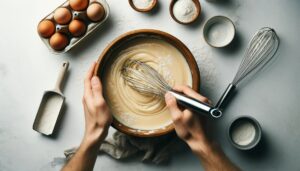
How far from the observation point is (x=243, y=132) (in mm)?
1209

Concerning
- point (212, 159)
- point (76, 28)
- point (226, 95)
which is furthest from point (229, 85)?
point (76, 28)

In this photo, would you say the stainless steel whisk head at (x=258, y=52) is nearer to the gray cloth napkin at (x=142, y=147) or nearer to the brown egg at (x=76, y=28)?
the gray cloth napkin at (x=142, y=147)

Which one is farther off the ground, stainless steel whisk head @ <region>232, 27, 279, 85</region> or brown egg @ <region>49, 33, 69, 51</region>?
brown egg @ <region>49, 33, 69, 51</region>

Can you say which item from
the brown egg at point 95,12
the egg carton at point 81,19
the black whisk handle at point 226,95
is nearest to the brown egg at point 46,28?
the egg carton at point 81,19

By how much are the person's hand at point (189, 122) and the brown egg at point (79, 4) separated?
429mm

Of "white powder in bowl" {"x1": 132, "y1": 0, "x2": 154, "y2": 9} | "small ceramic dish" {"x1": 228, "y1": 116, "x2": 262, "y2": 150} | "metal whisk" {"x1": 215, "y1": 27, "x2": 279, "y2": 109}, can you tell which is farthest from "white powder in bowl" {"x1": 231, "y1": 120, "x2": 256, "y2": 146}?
"white powder in bowl" {"x1": 132, "y1": 0, "x2": 154, "y2": 9}

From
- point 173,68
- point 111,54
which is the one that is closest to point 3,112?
point 111,54

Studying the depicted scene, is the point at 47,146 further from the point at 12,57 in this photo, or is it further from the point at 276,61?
the point at 276,61

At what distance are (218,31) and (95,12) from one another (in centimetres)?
41

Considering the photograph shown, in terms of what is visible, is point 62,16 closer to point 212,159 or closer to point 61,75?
point 61,75

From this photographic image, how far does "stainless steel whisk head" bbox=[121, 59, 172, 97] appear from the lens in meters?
1.14

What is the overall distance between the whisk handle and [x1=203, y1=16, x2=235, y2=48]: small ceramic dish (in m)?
0.30

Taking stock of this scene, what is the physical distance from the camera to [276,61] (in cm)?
125

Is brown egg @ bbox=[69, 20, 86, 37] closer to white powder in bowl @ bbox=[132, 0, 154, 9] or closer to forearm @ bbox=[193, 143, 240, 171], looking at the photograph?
white powder in bowl @ bbox=[132, 0, 154, 9]
